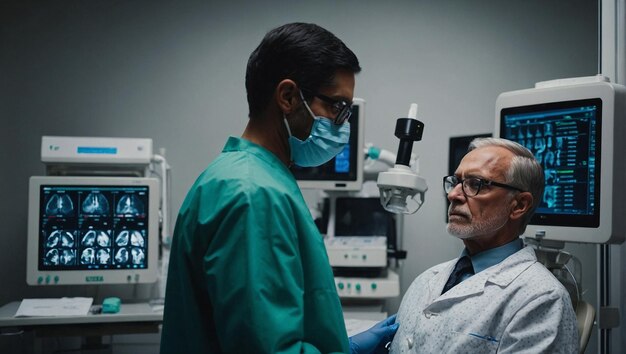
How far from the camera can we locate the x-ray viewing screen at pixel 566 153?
181 centimetres

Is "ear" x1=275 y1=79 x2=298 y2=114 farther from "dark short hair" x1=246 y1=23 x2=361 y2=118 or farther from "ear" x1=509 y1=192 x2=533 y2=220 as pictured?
"ear" x1=509 y1=192 x2=533 y2=220

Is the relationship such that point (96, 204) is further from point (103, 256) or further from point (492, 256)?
point (492, 256)

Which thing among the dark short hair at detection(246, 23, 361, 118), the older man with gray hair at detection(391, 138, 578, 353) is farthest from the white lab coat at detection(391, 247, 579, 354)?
the dark short hair at detection(246, 23, 361, 118)

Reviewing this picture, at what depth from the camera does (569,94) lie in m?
1.87

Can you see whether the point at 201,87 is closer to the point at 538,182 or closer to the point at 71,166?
the point at 71,166

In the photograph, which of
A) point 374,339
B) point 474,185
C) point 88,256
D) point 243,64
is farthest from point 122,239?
point 474,185

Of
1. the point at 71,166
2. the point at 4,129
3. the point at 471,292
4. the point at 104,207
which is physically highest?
the point at 4,129

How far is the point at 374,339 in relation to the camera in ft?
5.23

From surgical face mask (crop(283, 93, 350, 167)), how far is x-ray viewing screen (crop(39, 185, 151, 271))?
1766mm

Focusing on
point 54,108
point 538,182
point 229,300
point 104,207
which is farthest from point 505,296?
point 54,108

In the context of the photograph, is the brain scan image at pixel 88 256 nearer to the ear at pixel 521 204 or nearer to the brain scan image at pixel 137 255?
the brain scan image at pixel 137 255

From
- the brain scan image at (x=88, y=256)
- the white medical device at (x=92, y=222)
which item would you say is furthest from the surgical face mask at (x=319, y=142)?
the brain scan image at (x=88, y=256)

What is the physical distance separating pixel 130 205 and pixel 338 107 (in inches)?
74.8

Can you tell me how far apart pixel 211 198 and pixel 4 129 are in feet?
9.13
